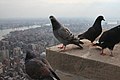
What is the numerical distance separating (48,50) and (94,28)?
91cm

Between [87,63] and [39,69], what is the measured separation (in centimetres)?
47

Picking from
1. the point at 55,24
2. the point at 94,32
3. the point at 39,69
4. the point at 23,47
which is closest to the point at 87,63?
the point at 39,69

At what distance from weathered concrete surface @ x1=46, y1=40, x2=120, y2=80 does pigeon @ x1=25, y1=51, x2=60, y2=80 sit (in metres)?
0.08

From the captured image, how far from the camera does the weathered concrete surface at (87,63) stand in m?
1.74

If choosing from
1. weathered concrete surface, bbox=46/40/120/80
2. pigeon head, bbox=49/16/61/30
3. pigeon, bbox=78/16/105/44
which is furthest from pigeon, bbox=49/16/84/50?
weathered concrete surface, bbox=46/40/120/80

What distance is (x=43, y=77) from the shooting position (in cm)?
204

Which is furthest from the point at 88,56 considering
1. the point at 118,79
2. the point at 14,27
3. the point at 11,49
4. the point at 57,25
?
the point at 14,27

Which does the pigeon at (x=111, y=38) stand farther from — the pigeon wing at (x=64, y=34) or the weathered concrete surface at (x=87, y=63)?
the pigeon wing at (x=64, y=34)

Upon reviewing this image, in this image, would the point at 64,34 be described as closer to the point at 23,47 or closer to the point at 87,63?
the point at 87,63

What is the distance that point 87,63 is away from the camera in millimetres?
1857

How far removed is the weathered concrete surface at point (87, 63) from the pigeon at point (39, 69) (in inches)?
3.0

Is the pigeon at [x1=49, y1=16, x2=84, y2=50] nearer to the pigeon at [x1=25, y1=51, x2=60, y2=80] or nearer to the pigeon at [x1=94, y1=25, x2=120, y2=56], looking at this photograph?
the pigeon at [x1=94, y1=25, x2=120, y2=56]

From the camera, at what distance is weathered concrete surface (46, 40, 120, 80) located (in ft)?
5.72

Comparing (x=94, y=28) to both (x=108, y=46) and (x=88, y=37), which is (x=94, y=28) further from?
(x=108, y=46)
